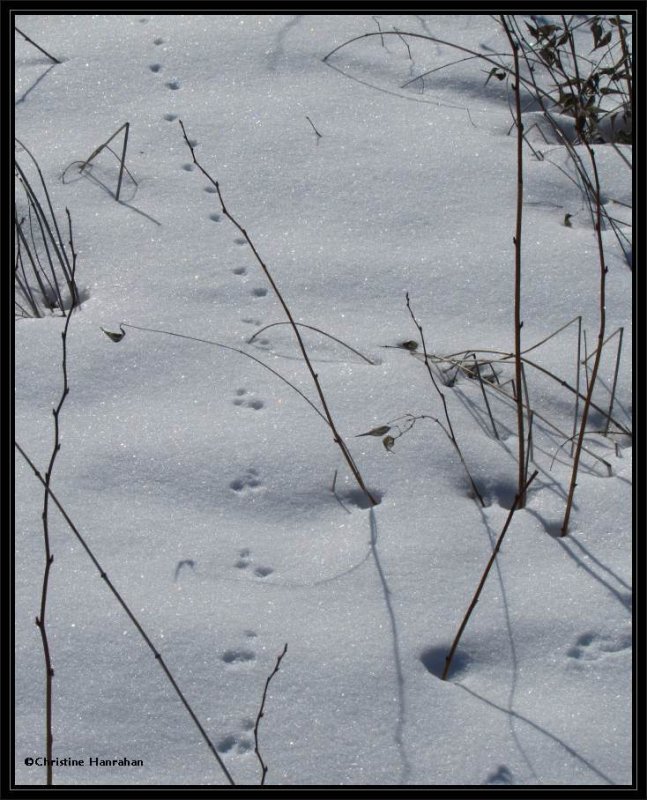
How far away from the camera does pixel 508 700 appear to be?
1.01 metres

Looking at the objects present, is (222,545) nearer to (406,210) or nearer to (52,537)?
(52,537)

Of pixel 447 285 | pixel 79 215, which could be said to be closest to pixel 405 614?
pixel 447 285

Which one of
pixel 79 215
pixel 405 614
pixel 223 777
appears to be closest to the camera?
pixel 223 777

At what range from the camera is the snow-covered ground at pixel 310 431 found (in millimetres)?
1002

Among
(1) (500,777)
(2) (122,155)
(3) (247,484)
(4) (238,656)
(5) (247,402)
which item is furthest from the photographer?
(2) (122,155)

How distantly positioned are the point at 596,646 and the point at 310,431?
52cm

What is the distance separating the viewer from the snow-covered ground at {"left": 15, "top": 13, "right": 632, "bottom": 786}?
100 cm

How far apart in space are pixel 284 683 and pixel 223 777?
0.13 metres

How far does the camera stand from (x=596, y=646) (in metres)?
1.06

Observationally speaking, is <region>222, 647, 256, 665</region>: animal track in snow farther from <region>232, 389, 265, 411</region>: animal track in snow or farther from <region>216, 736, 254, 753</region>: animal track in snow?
<region>232, 389, 265, 411</region>: animal track in snow

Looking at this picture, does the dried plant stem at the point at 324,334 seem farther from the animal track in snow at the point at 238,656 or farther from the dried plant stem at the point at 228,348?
the animal track in snow at the point at 238,656

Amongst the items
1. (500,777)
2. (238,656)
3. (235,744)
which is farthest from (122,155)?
(500,777)

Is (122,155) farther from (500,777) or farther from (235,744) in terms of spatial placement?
(500,777)

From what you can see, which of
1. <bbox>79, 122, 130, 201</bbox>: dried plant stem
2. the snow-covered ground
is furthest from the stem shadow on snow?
<bbox>79, 122, 130, 201</bbox>: dried plant stem
